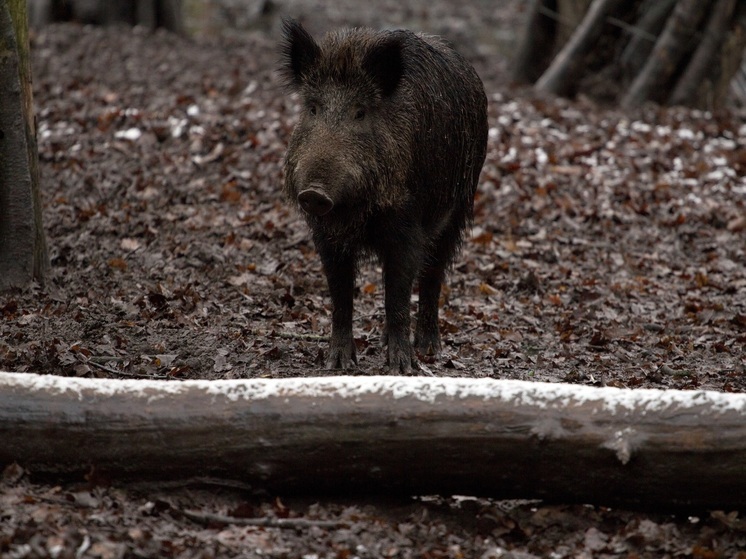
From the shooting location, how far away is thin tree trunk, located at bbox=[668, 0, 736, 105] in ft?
42.2

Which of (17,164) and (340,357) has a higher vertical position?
(17,164)

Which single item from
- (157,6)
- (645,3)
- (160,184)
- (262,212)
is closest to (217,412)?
(262,212)

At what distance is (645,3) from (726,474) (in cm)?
1132

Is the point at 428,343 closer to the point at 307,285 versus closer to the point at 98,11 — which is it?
the point at 307,285

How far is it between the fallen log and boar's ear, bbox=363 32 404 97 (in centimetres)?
199

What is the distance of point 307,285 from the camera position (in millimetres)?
7559

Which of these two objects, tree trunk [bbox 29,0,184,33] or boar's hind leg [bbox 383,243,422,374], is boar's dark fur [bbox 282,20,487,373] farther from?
tree trunk [bbox 29,0,184,33]

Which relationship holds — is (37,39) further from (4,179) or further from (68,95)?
(4,179)

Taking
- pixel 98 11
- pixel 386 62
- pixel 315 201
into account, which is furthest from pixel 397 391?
pixel 98 11

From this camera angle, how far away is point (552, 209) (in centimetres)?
962

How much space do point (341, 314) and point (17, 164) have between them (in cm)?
243

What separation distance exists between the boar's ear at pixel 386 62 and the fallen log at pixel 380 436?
199cm

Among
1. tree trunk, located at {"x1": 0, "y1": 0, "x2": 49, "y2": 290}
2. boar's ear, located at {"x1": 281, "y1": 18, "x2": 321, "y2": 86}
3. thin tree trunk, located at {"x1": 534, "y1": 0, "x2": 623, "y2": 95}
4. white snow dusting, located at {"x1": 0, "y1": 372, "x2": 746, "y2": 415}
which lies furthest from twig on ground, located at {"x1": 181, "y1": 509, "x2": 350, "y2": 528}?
thin tree trunk, located at {"x1": 534, "y1": 0, "x2": 623, "y2": 95}

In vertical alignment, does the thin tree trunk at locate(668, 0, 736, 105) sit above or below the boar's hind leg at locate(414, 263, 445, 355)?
above
